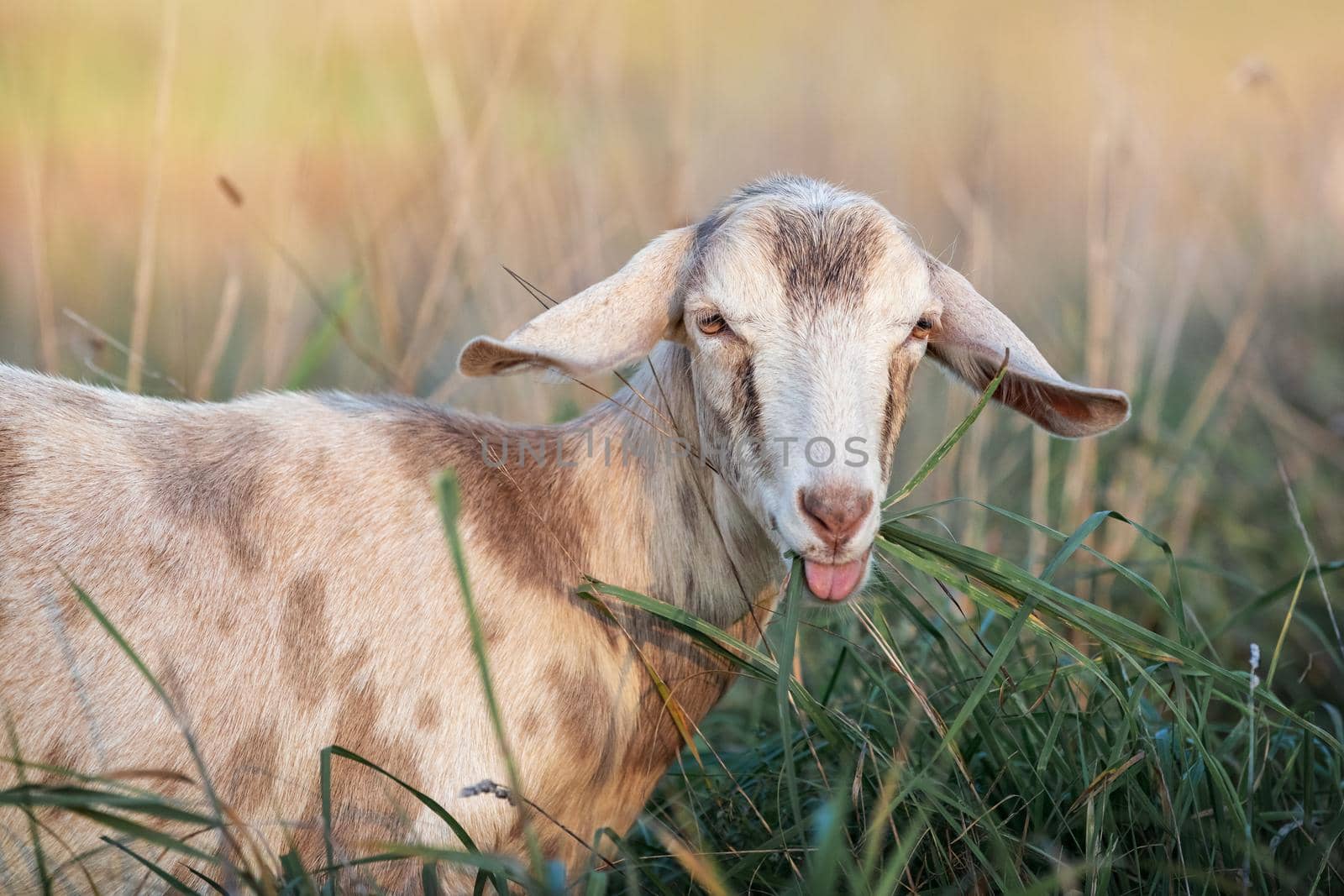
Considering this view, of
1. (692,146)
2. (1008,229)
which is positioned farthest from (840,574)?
(1008,229)

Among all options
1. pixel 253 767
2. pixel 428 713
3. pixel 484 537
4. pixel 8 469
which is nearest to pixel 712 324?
pixel 484 537

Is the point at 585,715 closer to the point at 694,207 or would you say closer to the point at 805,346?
the point at 805,346

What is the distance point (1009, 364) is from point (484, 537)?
1.31 metres

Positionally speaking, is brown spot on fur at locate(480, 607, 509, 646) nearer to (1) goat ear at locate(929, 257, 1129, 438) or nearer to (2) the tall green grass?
(2) the tall green grass

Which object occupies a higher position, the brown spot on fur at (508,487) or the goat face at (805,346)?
the goat face at (805,346)

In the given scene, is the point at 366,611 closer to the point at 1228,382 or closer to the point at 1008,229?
the point at 1228,382

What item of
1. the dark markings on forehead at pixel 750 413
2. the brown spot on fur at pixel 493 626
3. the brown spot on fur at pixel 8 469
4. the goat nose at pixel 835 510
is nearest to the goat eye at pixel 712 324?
the dark markings on forehead at pixel 750 413

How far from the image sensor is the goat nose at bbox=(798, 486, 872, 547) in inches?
88.2

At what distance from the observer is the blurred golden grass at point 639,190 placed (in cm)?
495

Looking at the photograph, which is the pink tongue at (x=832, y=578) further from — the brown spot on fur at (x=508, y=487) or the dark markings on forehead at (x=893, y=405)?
the brown spot on fur at (x=508, y=487)

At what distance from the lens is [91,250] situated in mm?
6156

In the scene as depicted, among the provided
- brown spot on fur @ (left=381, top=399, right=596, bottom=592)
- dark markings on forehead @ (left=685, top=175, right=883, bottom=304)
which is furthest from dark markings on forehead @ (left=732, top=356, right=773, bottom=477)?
brown spot on fur @ (left=381, top=399, right=596, bottom=592)

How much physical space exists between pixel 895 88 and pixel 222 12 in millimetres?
3669

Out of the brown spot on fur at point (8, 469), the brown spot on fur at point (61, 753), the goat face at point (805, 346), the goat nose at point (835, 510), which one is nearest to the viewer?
the goat nose at point (835, 510)
